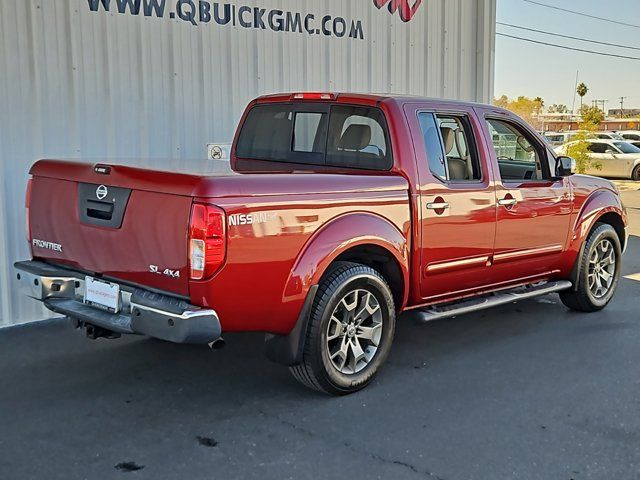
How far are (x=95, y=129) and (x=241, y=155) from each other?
1508mm

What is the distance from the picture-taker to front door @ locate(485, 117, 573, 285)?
577 centimetres

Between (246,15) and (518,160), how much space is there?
3.15 meters

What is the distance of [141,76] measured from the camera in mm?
6863

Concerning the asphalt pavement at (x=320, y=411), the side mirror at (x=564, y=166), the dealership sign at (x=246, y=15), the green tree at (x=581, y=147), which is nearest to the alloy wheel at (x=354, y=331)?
the asphalt pavement at (x=320, y=411)

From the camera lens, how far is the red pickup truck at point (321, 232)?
3930mm

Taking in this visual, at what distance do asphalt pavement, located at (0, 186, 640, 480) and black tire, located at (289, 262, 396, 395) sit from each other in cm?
13

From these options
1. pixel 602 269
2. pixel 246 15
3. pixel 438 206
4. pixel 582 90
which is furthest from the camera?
pixel 582 90

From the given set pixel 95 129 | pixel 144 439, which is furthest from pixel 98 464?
pixel 95 129

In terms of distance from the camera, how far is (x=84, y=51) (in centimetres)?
650

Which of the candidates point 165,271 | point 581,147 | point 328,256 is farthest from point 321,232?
point 581,147

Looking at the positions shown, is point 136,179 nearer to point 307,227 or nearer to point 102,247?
point 102,247

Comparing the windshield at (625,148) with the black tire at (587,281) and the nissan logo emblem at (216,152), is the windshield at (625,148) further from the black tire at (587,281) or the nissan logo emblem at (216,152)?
the nissan logo emblem at (216,152)

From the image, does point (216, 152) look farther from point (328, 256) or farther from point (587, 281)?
point (587, 281)

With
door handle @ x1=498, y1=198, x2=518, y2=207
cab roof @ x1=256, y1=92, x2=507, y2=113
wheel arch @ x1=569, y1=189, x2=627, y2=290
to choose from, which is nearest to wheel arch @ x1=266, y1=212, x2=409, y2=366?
cab roof @ x1=256, y1=92, x2=507, y2=113
